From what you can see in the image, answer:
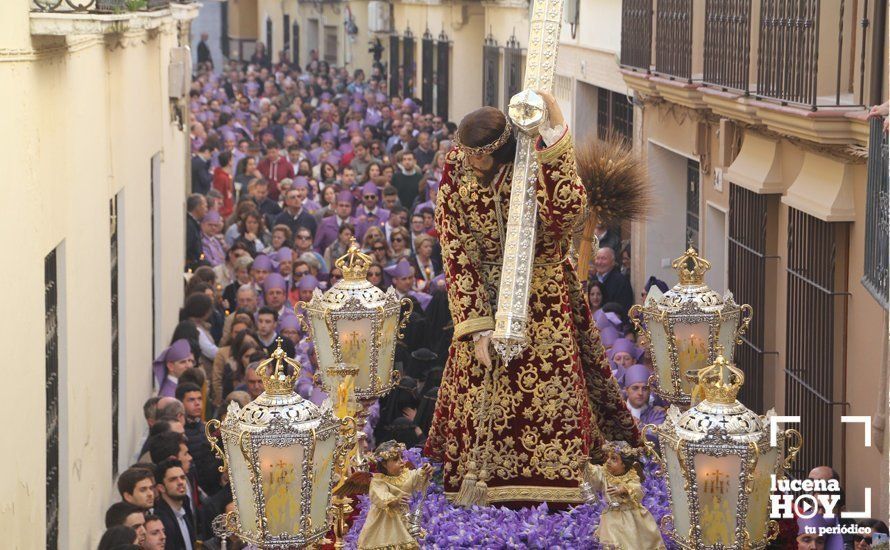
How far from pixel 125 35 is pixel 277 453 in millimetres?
6435

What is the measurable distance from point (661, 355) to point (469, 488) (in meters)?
1.14

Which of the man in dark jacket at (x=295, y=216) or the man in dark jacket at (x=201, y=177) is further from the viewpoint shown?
the man in dark jacket at (x=201, y=177)

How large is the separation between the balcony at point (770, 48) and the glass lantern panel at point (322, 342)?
320 centimetres

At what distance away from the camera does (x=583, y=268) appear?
23.0 feet

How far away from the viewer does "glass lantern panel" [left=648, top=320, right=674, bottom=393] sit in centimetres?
706

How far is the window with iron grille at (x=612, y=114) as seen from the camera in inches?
662

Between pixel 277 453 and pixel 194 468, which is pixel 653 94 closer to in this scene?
pixel 194 468

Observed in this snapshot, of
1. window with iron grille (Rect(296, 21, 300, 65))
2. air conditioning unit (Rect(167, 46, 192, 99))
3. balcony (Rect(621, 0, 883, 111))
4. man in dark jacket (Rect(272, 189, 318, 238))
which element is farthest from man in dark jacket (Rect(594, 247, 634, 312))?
window with iron grille (Rect(296, 21, 300, 65))

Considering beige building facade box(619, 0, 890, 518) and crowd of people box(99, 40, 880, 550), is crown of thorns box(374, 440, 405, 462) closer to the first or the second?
crowd of people box(99, 40, 880, 550)

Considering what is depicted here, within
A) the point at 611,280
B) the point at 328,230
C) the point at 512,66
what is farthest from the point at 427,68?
the point at 611,280

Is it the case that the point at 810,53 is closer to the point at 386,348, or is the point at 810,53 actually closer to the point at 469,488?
the point at 386,348

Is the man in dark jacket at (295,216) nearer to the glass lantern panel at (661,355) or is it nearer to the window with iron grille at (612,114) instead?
the window with iron grille at (612,114)

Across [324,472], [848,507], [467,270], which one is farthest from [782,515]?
[848,507]

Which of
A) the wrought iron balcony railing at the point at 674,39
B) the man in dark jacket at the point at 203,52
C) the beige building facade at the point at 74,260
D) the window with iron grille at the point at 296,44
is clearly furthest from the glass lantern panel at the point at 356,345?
the window with iron grille at the point at 296,44
